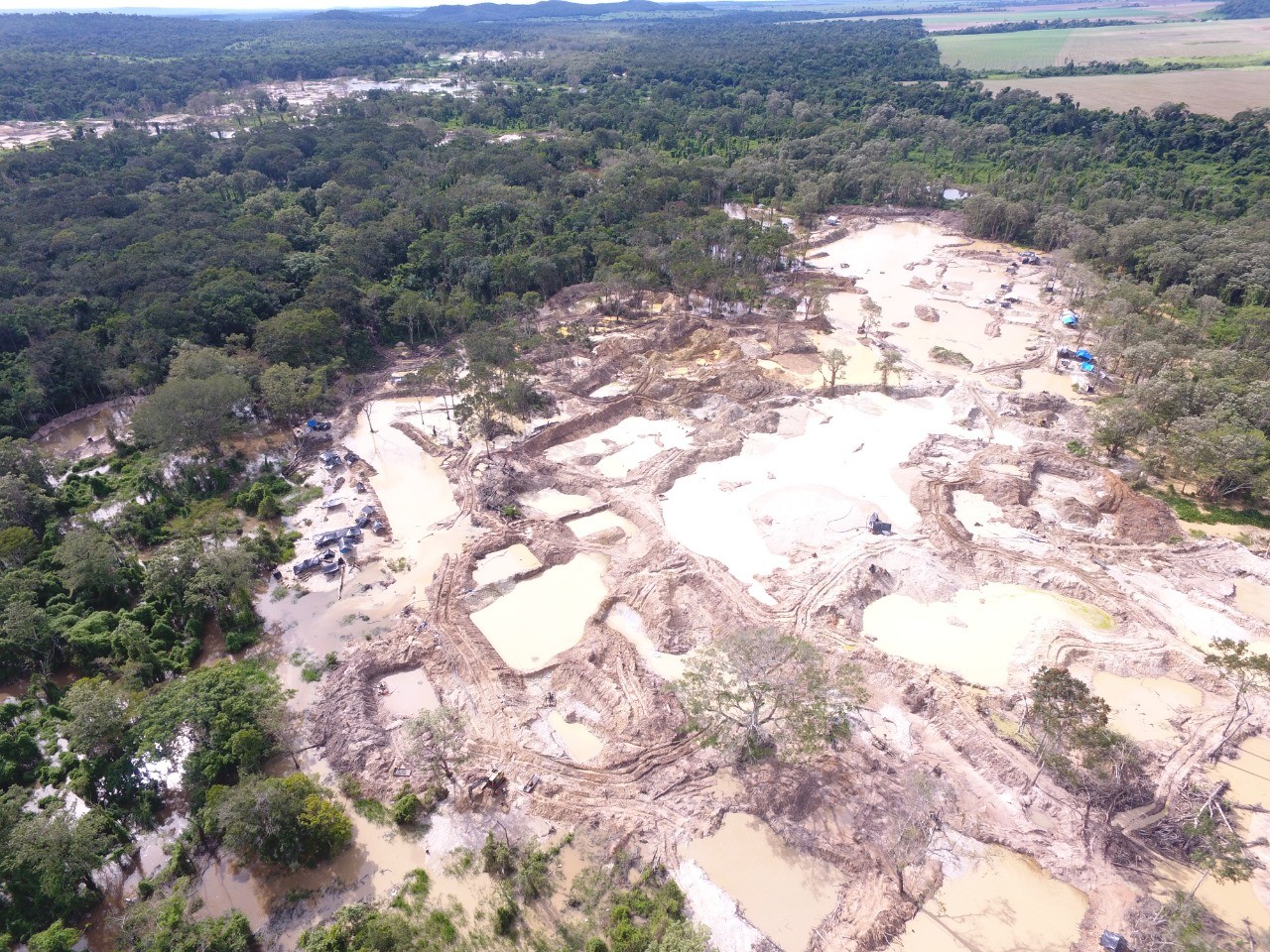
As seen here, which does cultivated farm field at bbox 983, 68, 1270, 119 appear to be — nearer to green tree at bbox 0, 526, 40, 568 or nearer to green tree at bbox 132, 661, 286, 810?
green tree at bbox 132, 661, 286, 810

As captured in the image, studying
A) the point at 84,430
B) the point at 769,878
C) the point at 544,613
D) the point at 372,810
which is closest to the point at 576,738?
the point at 544,613

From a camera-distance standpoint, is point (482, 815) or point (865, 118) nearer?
point (482, 815)

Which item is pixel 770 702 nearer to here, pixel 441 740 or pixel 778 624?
pixel 778 624

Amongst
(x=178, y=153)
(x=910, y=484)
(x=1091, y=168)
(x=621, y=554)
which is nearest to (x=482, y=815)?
(x=621, y=554)

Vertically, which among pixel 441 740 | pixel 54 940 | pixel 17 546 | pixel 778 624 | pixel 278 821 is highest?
pixel 17 546

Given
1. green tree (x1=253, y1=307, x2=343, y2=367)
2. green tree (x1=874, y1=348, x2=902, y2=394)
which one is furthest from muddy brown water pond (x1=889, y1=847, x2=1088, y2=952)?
green tree (x1=253, y1=307, x2=343, y2=367)

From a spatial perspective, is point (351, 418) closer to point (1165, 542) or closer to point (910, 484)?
point (910, 484)
